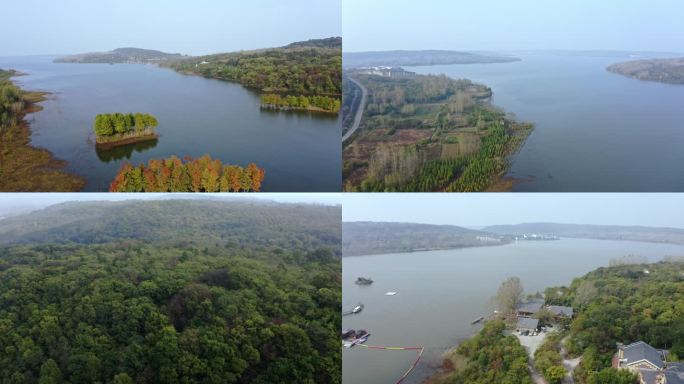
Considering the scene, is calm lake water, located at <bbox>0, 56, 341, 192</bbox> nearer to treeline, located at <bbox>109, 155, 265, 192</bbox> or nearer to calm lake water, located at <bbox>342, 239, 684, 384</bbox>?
treeline, located at <bbox>109, 155, 265, 192</bbox>

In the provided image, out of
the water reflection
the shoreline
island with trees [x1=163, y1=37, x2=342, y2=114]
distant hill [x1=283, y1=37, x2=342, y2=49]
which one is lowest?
the water reflection

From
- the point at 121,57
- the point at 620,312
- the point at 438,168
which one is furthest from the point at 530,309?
the point at 121,57

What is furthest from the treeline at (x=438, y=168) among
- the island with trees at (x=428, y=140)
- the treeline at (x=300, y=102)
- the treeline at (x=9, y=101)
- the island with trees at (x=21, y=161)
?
the treeline at (x=9, y=101)

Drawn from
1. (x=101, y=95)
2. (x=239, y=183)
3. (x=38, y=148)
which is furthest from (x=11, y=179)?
(x=239, y=183)

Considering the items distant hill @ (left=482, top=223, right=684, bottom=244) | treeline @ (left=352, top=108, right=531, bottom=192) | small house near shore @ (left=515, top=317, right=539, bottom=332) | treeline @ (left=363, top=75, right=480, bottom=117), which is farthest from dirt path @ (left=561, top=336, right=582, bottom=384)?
treeline @ (left=363, top=75, right=480, bottom=117)

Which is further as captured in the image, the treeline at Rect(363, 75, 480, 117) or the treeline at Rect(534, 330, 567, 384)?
the treeline at Rect(363, 75, 480, 117)

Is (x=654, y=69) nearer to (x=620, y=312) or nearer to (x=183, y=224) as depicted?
(x=620, y=312)

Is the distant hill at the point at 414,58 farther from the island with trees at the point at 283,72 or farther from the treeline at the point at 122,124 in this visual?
the treeline at the point at 122,124
